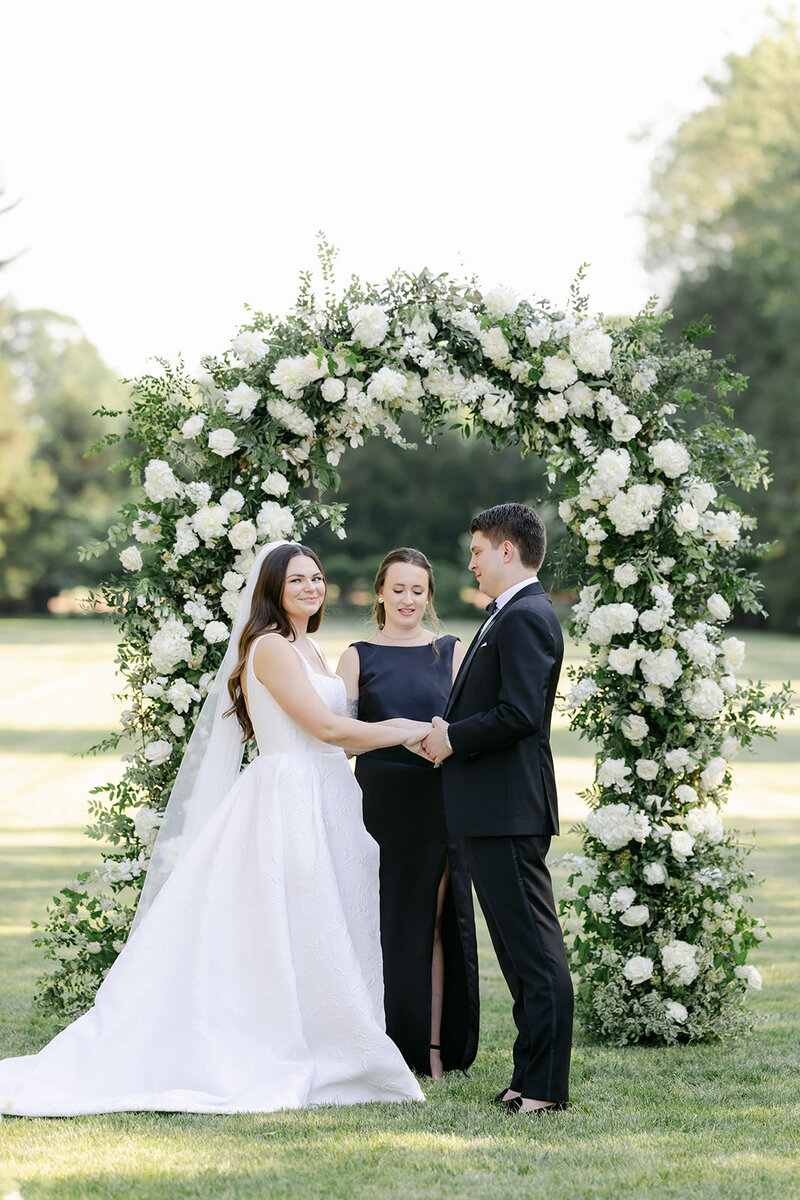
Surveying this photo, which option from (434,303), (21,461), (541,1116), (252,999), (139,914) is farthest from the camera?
(21,461)

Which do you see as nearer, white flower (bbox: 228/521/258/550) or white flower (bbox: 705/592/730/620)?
white flower (bbox: 228/521/258/550)

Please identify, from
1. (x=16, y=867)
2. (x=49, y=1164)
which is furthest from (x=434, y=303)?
(x=16, y=867)

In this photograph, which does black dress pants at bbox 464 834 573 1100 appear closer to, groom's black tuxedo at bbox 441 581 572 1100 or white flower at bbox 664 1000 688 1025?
groom's black tuxedo at bbox 441 581 572 1100

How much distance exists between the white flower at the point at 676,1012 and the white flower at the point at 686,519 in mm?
2124

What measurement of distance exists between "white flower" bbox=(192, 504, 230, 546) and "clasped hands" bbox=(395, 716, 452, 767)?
1.35 meters

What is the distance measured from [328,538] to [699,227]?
19528mm

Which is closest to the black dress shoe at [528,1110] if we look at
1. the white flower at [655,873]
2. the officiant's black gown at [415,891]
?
the officiant's black gown at [415,891]

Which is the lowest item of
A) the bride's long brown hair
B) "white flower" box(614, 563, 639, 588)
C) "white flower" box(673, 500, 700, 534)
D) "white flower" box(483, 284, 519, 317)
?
the bride's long brown hair

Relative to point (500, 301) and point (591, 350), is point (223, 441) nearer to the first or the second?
point (500, 301)

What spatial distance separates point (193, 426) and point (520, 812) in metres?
2.43

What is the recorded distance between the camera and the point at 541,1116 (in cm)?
469

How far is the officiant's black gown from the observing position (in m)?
5.45

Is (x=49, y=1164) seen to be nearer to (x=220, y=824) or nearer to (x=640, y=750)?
(x=220, y=824)

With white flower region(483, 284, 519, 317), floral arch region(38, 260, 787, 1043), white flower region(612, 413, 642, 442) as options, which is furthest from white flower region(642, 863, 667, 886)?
white flower region(483, 284, 519, 317)
